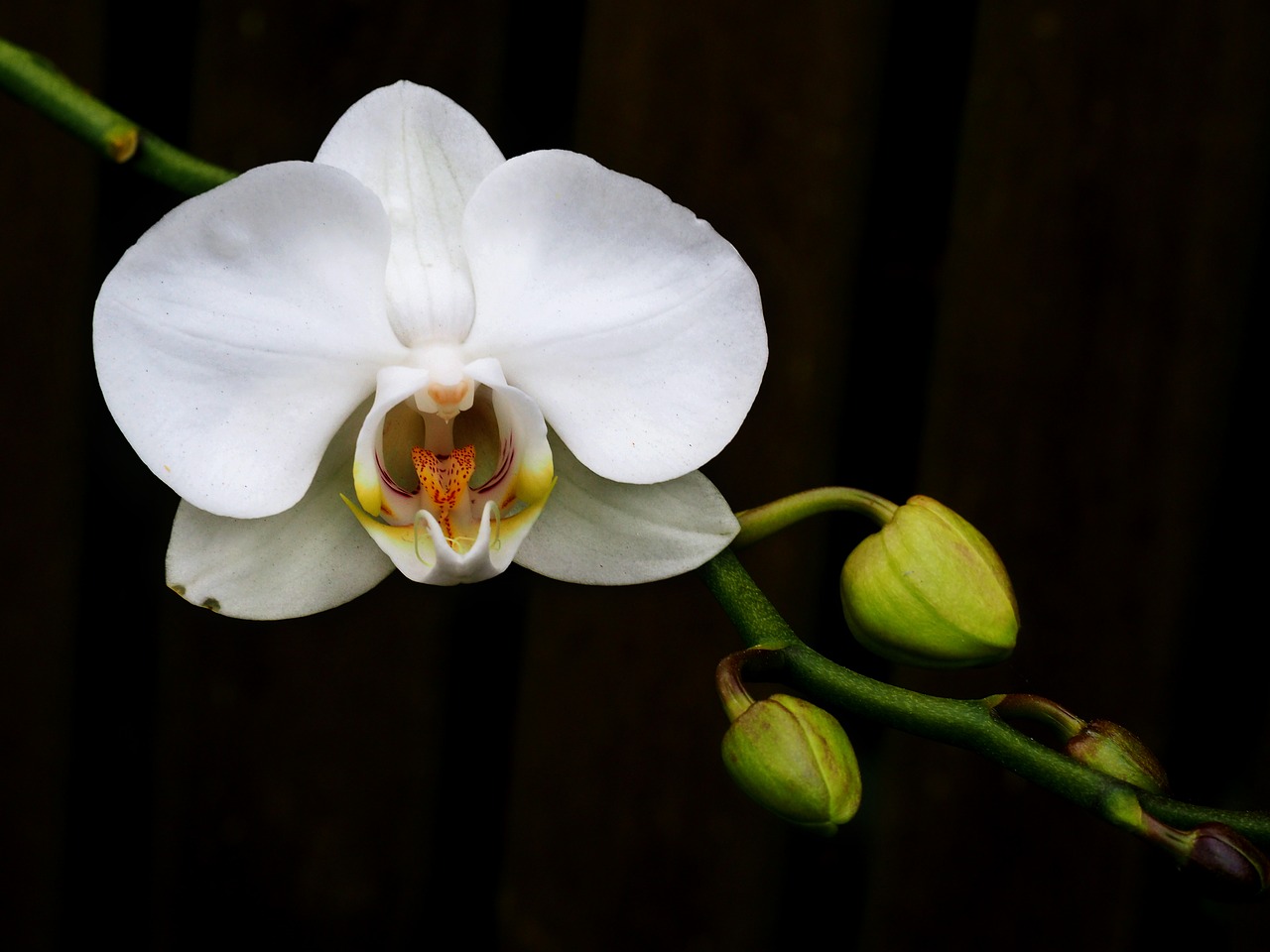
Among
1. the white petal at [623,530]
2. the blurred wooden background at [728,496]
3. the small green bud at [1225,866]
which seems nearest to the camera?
the small green bud at [1225,866]

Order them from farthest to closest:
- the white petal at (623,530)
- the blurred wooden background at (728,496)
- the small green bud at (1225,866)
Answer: the blurred wooden background at (728,496)
the white petal at (623,530)
the small green bud at (1225,866)

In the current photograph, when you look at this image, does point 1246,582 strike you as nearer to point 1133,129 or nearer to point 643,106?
point 1133,129

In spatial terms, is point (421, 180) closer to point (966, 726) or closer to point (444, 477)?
point (444, 477)

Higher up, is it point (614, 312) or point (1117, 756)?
point (614, 312)

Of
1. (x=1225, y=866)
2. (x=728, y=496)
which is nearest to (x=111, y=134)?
(x=1225, y=866)

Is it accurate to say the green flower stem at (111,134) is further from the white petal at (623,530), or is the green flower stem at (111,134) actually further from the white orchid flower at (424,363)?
the white petal at (623,530)

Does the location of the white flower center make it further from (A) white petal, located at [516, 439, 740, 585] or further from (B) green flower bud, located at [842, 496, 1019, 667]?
(B) green flower bud, located at [842, 496, 1019, 667]

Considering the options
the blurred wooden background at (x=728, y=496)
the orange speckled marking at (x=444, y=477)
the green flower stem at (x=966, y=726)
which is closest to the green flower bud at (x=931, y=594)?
the green flower stem at (x=966, y=726)
